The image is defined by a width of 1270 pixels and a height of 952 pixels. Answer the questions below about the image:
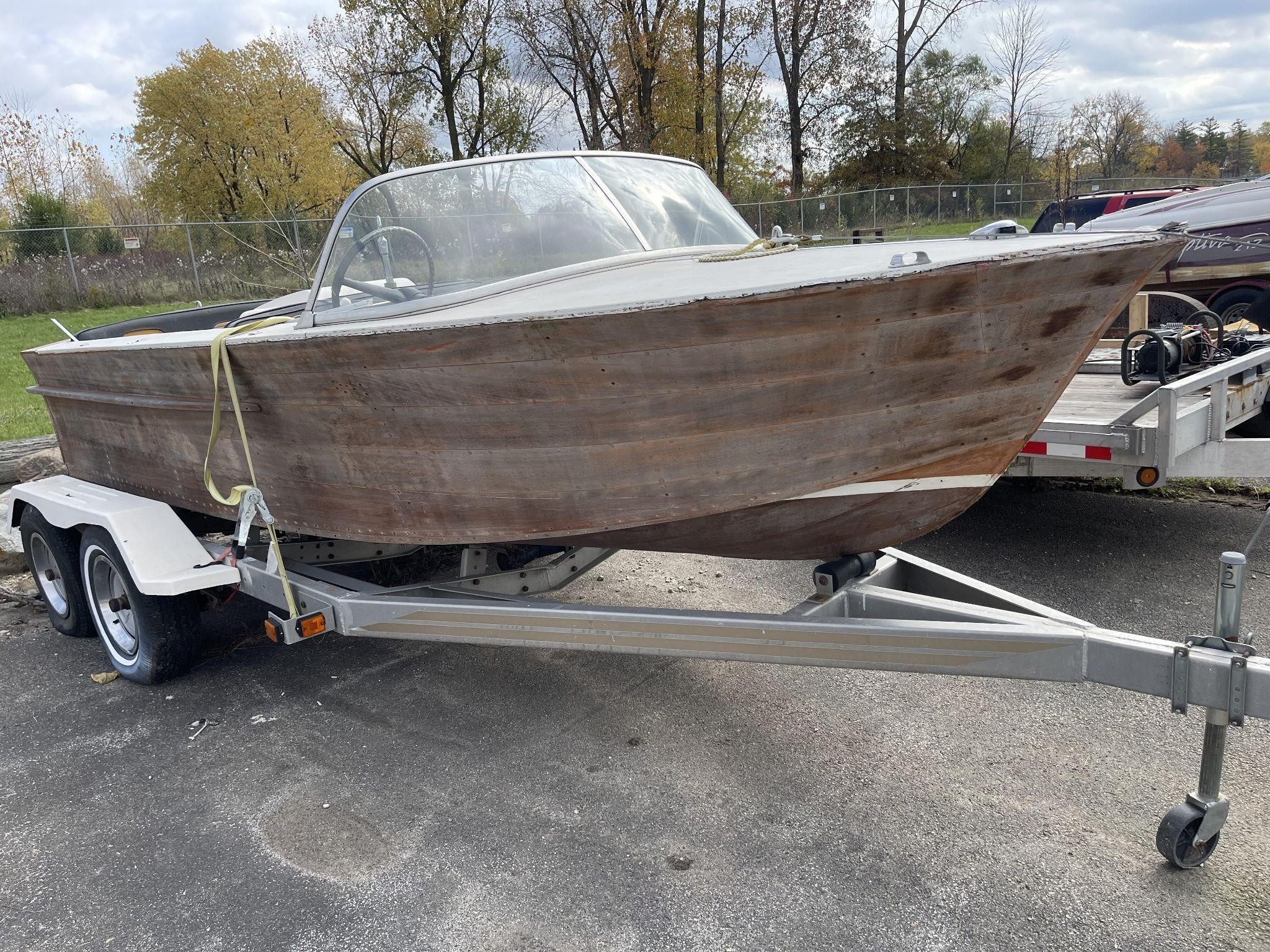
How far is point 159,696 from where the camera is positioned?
3764 mm

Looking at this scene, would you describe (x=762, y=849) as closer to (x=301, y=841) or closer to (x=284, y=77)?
(x=301, y=841)

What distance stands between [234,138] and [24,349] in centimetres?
2350

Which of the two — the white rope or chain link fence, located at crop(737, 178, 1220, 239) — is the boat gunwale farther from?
chain link fence, located at crop(737, 178, 1220, 239)

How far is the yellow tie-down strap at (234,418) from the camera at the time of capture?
3123 millimetres

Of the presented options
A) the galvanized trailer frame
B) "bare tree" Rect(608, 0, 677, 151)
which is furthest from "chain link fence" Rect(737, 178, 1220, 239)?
the galvanized trailer frame

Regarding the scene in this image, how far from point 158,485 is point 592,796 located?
2.60 m

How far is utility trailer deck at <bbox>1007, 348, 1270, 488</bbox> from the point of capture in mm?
3557

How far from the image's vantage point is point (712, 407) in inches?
92.6

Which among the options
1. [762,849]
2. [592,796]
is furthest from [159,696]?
[762,849]

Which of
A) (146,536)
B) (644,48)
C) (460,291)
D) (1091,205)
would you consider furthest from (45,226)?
(460,291)

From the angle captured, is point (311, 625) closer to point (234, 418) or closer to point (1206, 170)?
point (234, 418)

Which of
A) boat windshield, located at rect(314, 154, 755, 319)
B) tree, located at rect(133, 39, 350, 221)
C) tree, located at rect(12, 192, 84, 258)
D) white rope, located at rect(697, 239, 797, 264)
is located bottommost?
white rope, located at rect(697, 239, 797, 264)

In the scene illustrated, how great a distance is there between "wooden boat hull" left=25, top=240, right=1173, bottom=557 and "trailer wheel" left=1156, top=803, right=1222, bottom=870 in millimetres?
954

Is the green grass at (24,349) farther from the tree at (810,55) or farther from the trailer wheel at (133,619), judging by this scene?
the tree at (810,55)
